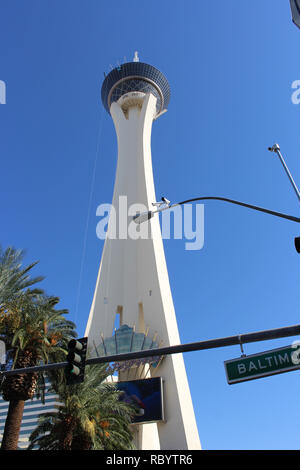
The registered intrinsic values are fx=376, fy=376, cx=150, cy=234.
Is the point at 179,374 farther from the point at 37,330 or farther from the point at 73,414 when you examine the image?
the point at 37,330

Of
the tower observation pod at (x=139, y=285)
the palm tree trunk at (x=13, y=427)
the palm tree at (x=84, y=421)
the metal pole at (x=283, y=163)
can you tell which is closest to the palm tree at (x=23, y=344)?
the palm tree trunk at (x=13, y=427)

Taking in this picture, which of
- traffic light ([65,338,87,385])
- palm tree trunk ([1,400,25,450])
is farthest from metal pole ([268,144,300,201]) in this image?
palm tree trunk ([1,400,25,450])

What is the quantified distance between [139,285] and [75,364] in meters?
39.8

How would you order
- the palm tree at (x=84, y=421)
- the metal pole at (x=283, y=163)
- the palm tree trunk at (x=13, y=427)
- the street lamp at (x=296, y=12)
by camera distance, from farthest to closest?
the palm tree at (x=84, y=421) → the palm tree trunk at (x=13, y=427) → the metal pole at (x=283, y=163) → the street lamp at (x=296, y=12)

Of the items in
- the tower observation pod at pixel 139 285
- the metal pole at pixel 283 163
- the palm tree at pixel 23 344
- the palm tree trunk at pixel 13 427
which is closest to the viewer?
the metal pole at pixel 283 163

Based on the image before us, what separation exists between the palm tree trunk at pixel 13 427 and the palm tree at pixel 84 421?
10.7ft

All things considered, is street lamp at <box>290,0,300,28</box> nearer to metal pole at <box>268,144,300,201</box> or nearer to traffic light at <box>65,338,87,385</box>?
metal pole at <box>268,144,300,201</box>

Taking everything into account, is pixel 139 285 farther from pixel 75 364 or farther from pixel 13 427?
pixel 75 364

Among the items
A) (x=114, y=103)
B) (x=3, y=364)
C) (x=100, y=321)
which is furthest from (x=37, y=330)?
(x=114, y=103)

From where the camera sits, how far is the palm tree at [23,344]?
16219 millimetres

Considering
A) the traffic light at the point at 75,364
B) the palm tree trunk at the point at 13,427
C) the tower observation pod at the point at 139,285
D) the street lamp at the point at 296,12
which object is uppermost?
the tower observation pod at the point at 139,285

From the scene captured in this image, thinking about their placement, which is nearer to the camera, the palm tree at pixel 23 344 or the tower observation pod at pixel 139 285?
the palm tree at pixel 23 344

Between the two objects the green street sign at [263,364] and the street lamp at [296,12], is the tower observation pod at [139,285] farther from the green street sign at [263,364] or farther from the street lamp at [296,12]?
the street lamp at [296,12]

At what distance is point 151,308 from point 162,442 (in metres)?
14.1
